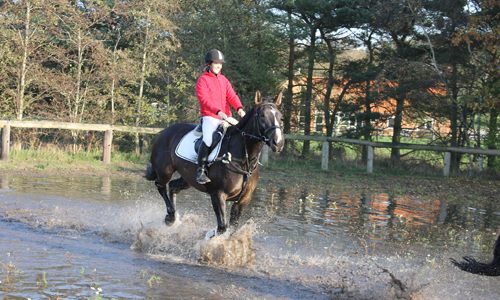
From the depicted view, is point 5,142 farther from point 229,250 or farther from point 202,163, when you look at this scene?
point 229,250

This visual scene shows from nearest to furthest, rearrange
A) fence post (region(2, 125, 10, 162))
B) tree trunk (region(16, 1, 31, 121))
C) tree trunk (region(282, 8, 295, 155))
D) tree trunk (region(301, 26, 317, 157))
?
1. fence post (region(2, 125, 10, 162))
2. tree trunk (region(16, 1, 31, 121))
3. tree trunk (region(301, 26, 317, 157))
4. tree trunk (region(282, 8, 295, 155))

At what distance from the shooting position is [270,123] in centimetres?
539

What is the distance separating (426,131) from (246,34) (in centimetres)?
917

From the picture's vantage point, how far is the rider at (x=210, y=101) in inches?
243

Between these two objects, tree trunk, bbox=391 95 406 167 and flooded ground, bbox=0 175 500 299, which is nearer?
flooded ground, bbox=0 175 500 299

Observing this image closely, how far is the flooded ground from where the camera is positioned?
4691 mm

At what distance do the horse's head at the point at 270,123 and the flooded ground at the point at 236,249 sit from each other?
4.60ft

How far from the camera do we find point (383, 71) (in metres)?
16.2

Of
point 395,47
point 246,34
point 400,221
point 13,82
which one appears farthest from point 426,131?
point 13,82

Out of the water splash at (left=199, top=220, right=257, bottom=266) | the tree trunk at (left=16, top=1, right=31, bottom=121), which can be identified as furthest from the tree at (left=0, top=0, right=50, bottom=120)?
the water splash at (left=199, top=220, right=257, bottom=266)

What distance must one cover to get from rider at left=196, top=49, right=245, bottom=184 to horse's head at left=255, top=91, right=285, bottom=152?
2.52ft

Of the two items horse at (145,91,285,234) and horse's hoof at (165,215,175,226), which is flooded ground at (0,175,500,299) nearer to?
horse's hoof at (165,215,175,226)

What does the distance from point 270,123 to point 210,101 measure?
4.32 feet

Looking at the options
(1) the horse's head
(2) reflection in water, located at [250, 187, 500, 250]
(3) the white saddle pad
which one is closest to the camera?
(1) the horse's head
